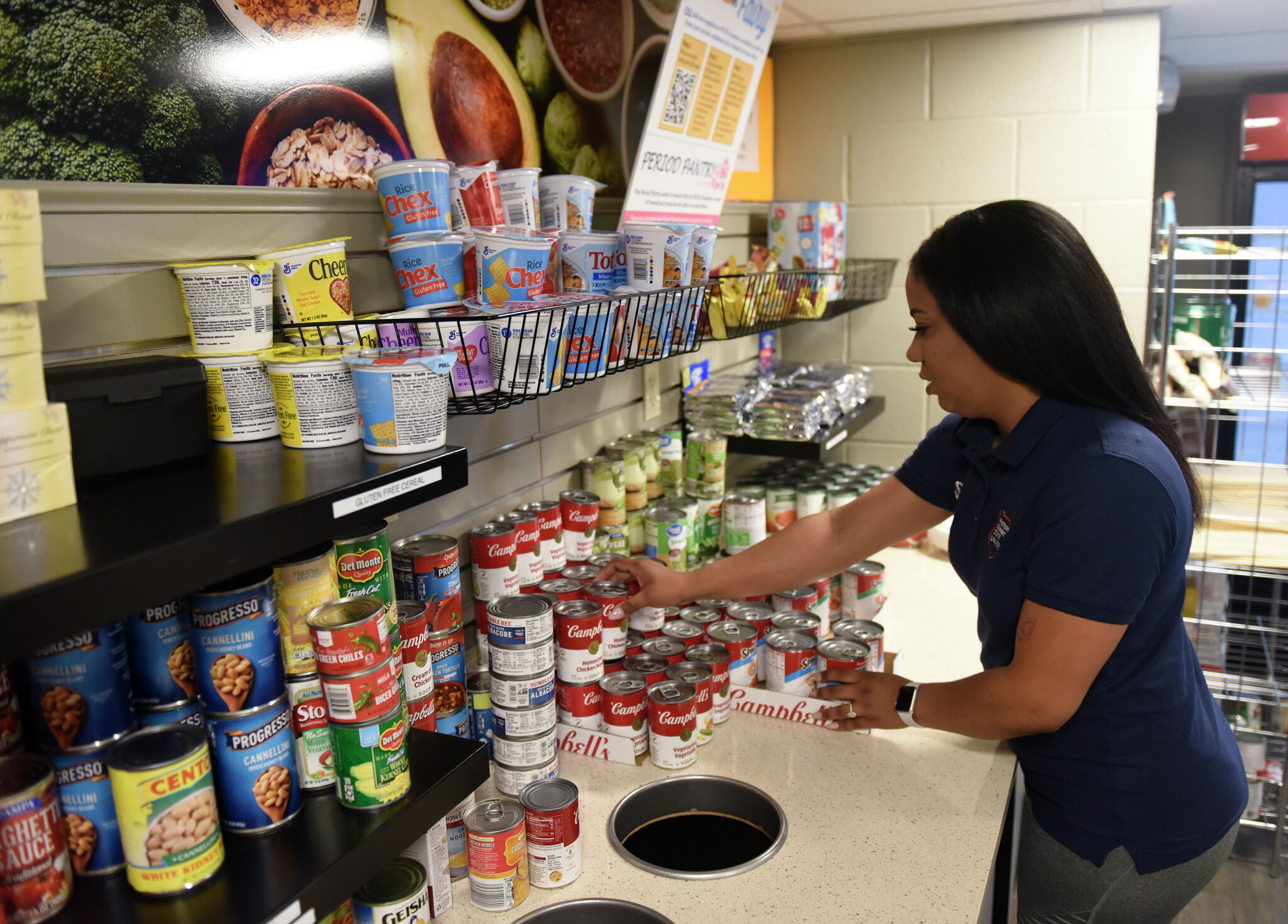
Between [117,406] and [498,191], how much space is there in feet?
2.68

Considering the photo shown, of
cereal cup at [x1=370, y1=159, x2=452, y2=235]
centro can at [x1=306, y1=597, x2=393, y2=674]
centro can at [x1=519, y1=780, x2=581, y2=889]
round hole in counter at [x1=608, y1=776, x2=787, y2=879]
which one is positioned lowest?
round hole in counter at [x1=608, y1=776, x2=787, y2=879]

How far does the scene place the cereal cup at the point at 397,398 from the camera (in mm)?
1007

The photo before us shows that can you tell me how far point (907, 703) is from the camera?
1545mm

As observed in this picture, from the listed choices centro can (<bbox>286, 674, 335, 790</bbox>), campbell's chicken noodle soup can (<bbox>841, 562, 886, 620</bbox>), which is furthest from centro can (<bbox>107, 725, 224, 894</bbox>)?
campbell's chicken noodle soup can (<bbox>841, 562, 886, 620</bbox>)

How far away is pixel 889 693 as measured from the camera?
157 cm

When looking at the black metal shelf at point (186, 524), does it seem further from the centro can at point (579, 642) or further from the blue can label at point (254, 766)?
the centro can at point (579, 642)

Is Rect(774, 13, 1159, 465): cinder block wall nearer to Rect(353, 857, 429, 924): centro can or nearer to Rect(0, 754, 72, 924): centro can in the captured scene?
Rect(353, 857, 429, 924): centro can

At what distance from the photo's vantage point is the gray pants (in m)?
1.45

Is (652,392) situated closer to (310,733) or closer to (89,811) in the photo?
(310,733)

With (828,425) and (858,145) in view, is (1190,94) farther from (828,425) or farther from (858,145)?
(828,425)

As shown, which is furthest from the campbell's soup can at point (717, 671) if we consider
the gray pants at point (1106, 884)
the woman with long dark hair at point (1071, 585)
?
the gray pants at point (1106, 884)

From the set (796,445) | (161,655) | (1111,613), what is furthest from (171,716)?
(796,445)

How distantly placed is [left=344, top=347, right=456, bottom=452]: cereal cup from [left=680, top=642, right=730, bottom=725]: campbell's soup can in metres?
0.79

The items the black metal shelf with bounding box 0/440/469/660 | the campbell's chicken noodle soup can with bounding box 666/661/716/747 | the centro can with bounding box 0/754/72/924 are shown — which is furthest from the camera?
the campbell's chicken noodle soup can with bounding box 666/661/716/747
